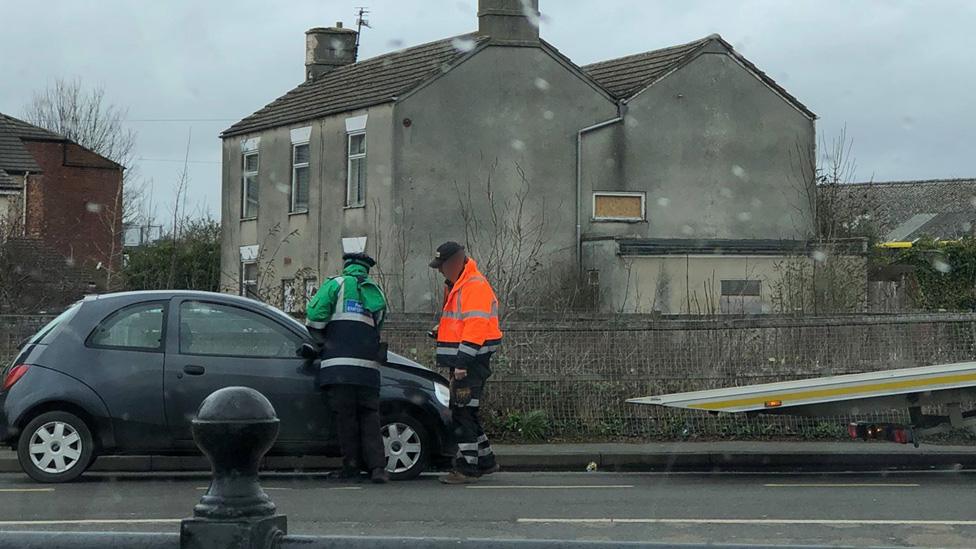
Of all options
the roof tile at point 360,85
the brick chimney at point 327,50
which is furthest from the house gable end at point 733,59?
the brick chimney at point 327,50

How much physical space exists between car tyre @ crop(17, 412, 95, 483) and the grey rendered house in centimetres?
1600

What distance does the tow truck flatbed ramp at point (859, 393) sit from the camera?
1101cm

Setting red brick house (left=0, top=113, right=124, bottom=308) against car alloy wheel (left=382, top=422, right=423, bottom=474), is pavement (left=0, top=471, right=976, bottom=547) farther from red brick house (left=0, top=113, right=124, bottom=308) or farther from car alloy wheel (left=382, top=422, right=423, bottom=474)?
red brick house (left=0, top=113, right=124, bottom=308)

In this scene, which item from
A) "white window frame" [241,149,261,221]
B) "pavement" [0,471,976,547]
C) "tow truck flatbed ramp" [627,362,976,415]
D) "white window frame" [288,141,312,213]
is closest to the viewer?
"pavement" [0,471,976,547]

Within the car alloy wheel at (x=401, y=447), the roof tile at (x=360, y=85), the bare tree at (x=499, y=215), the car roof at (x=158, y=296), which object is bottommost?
the car alloy wheel at (x=401, y=447)

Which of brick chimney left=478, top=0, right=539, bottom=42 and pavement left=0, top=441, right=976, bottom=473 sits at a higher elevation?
brick chimney left=478, top=0, right=539, bottom=42

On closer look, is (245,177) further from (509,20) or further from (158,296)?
(158,296)

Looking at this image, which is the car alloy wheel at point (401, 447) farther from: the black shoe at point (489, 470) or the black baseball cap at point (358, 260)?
the black baseball cap at point (358, 260)

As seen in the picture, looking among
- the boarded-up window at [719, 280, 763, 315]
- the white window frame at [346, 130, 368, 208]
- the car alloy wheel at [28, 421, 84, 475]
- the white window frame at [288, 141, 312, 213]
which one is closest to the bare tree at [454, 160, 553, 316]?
the white window frame at [346, 130, 368, 208]

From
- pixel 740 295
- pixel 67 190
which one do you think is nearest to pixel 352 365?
pixel 740 295

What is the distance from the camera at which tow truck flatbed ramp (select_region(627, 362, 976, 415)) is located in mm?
11008

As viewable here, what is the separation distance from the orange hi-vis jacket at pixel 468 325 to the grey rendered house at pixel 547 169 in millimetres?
15302

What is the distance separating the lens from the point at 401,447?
1116 centimetres

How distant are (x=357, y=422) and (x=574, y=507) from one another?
2159 millimetres
